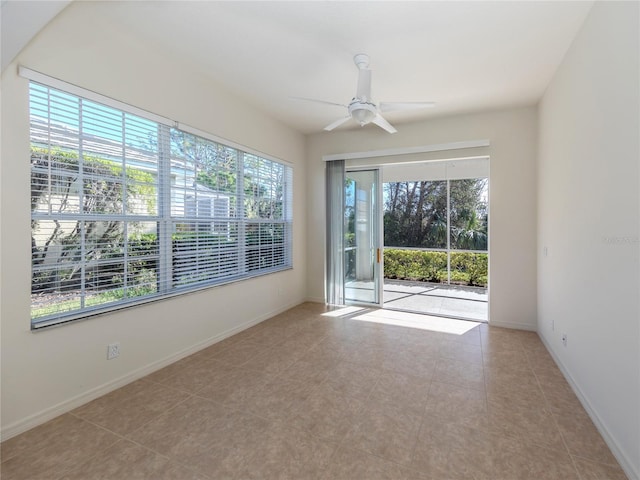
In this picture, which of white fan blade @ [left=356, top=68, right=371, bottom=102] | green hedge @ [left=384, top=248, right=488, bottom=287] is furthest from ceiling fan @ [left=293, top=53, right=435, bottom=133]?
green hedge @ [left=384, top=248, right=488, bottom=287]

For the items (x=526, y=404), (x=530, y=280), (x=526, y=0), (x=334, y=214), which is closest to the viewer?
(x=526, y=0)

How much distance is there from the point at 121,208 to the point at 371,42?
2.43m

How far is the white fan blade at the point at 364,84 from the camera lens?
246 centimetres

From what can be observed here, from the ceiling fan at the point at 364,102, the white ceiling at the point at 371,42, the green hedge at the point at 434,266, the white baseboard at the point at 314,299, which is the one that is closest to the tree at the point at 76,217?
the white ceiling at the point at 371,42

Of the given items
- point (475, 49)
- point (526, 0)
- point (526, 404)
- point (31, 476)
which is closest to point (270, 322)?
point (31, 476)

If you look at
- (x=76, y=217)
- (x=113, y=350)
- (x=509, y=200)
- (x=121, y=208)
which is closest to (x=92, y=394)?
(x=113, y=350)

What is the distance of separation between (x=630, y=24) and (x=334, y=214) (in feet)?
11.7

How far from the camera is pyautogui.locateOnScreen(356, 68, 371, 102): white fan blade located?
2.46m

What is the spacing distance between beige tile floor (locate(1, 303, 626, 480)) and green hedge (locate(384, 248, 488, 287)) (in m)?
4.15

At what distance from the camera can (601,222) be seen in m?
1.88

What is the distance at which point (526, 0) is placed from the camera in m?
1.96

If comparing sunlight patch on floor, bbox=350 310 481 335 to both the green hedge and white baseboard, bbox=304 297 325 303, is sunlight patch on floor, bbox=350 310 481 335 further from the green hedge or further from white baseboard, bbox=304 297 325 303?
the green hedge

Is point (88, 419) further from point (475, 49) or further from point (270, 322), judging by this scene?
point (475, 49)

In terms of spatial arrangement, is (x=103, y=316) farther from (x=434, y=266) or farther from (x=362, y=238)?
(x=434, y=266)
